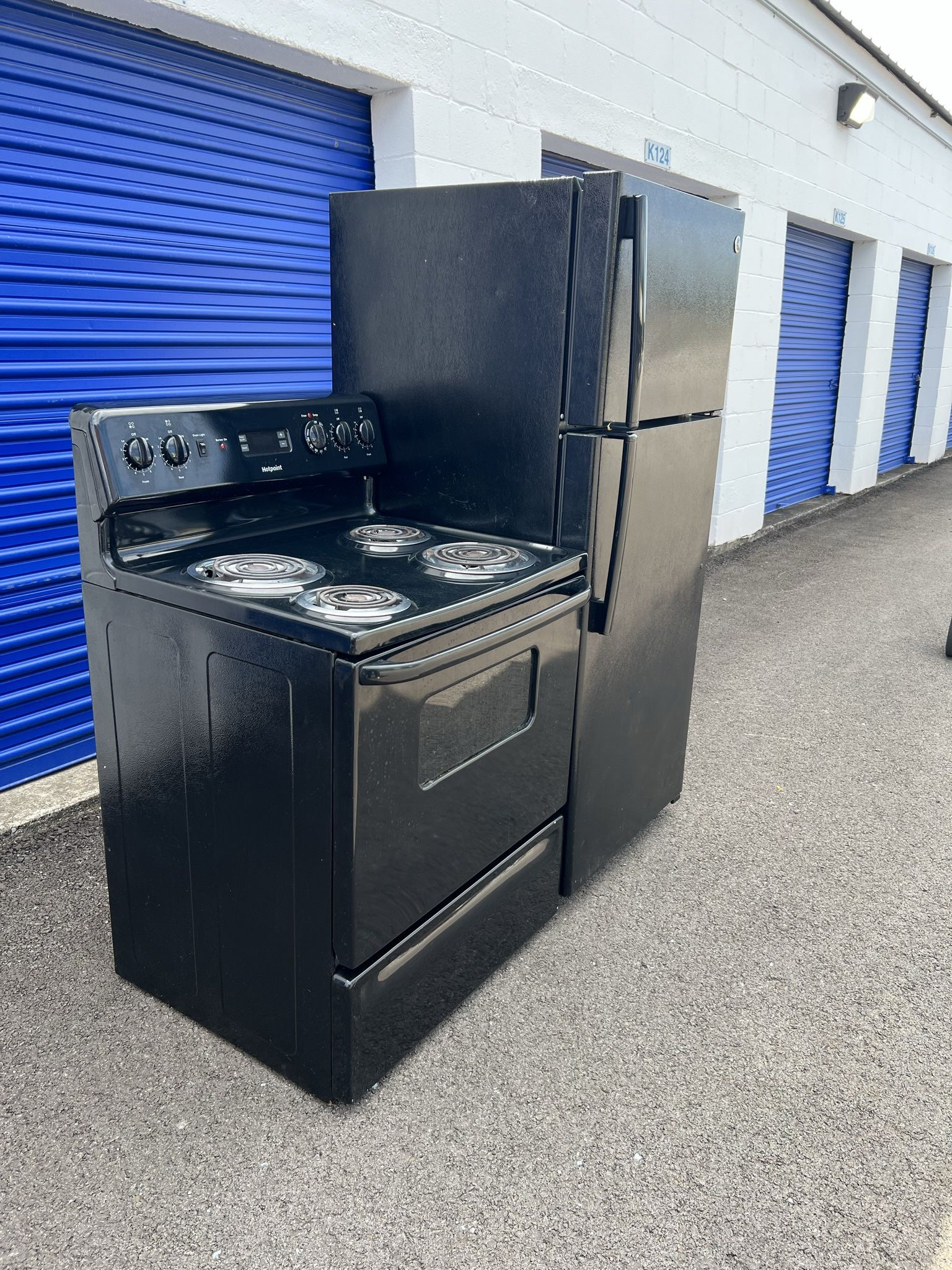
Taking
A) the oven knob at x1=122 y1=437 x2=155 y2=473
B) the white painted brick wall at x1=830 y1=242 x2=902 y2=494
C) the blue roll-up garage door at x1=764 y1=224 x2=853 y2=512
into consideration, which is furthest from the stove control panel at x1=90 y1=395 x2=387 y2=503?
the white painted brick wall at x1=830 y1=242 x2=902 y2=494

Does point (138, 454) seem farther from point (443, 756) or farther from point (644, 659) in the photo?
point (644, 659)

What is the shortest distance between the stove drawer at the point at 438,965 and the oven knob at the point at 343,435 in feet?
3.63

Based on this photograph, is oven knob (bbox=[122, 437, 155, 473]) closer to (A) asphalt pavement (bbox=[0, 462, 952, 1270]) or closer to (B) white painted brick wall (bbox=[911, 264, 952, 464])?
(A) asphalt pavement (bbox=[0, 462, 952, 1270])

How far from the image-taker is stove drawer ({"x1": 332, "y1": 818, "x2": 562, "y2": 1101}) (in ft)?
6.00

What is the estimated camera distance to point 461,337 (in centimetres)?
236

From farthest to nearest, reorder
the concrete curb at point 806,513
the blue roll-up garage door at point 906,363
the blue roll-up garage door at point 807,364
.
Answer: the blue roll-up garage door at point 906,363 < the blue roll-up garage door at point 807,364 < the concrete curb at point 806,513

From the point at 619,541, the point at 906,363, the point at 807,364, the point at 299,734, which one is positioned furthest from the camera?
the point at 906,363

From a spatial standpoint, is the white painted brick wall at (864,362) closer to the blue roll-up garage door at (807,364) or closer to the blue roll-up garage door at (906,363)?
the blue roll-up garage door at (807,364)

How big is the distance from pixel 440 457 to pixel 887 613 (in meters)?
3.98

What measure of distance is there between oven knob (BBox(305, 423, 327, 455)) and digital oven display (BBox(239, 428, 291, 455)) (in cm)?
7

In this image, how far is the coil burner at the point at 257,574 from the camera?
1.80 metres

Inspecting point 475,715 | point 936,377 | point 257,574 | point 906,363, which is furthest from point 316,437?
point 936,377

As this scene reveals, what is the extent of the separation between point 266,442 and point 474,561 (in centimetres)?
55

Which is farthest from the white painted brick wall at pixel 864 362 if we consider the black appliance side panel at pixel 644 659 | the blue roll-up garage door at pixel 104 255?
the black appliance side panel at pixel 644 659
